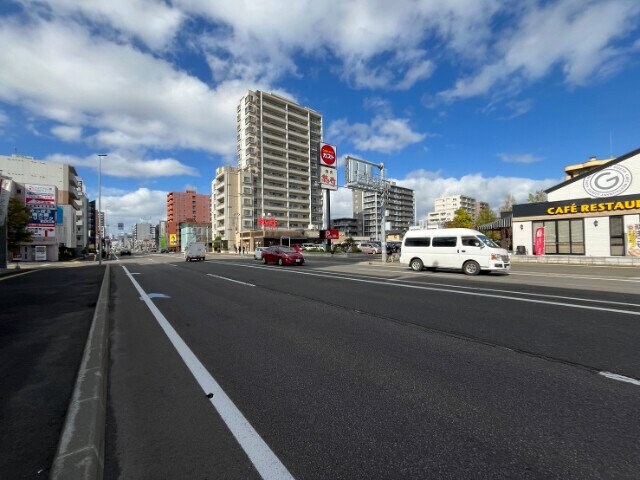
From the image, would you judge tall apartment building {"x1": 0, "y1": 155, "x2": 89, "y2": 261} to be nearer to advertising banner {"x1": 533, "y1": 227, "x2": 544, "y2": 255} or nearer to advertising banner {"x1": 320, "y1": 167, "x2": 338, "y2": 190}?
advertising banner {"x1": 320, "y1": 167, "x2": 338, "y2": 190}

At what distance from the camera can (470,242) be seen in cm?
1675

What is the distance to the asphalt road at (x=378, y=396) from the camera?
2.50 metres

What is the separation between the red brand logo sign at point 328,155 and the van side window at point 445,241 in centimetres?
2708

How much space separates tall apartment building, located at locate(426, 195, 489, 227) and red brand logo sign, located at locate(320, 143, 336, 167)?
355 ft

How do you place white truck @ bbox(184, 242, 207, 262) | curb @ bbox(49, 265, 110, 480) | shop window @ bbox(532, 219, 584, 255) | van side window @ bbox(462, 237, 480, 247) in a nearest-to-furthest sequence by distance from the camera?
curb @ bbox(49, 265, 110, 480) → van side window @ bbox(462, 237, 480, 247) → shop window @ bbox(532, 219, 584, 255) → white truck @ bbox(184, 242, 207, 262)

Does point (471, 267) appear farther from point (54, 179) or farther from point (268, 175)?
point (268, 175)

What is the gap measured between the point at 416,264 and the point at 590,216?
1526 cm

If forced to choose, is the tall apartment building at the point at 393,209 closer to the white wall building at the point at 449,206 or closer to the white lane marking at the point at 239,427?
the white wall building at the point at 449,206

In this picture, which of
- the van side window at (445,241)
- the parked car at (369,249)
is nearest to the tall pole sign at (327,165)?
the parked car at (369,249)

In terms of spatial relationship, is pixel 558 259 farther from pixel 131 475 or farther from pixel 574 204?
pixel 131 475

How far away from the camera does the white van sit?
16.3 m

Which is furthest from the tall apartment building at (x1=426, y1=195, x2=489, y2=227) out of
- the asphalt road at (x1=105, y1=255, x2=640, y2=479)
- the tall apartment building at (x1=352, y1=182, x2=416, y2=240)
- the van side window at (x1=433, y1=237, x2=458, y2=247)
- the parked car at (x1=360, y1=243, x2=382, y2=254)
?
the asphalt road at (x1=105, y1=255, x2=640, y2=479)

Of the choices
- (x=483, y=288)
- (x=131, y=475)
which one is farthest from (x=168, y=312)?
(x=483, y=288)

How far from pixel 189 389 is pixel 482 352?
393cm
